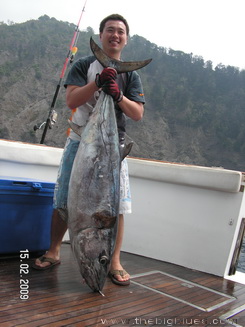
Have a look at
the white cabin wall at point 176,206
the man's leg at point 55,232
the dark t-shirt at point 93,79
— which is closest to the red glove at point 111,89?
the dark t-shirt at point 93,79

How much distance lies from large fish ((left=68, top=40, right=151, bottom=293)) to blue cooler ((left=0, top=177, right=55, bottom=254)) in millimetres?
702

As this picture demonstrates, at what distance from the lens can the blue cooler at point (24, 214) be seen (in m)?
2.50

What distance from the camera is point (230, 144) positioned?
178 feet

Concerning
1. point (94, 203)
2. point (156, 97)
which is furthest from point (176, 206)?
point (156, 97)

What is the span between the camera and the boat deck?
177cm

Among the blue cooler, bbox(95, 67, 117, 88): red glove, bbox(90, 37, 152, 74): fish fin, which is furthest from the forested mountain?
bbox(95, 67, 117, 88): red glove

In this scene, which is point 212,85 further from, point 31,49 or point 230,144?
point 31,49

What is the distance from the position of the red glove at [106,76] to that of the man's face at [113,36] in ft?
1.35

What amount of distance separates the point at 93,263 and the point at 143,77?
5804 centimetres

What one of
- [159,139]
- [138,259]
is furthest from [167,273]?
[159,139]

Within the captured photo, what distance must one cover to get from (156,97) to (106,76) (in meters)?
55.9

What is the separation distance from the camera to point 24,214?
103 inches
